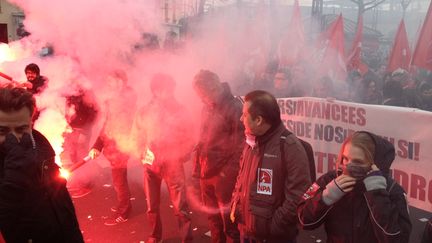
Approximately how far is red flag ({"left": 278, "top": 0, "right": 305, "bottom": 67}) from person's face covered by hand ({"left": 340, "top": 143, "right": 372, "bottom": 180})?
7.41 m

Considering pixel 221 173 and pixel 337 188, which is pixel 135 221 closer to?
pixel 221 173

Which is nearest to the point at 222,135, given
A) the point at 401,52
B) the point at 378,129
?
the point at 378,129

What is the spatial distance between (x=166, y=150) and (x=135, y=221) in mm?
1338

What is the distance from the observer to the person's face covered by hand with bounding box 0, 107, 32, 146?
2.37 meters

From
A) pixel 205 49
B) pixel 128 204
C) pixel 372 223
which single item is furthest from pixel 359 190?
pixel 205 49

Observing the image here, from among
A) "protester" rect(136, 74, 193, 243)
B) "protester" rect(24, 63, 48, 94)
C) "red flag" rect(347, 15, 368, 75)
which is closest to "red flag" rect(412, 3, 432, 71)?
"red flag" rect(347, 15, 368, 75)

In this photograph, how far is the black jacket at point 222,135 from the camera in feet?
14.2

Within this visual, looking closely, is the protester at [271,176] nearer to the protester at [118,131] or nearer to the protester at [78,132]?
the protester at [118,131]

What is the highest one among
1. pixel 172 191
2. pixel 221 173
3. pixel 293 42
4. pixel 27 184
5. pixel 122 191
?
pixel 293 42

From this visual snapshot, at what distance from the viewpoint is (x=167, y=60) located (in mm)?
7543

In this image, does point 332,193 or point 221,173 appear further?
point 221,173

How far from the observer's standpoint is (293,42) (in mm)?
10070

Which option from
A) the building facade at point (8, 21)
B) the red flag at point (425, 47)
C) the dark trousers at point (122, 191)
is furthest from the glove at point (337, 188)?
the building facade at point (8, 21)

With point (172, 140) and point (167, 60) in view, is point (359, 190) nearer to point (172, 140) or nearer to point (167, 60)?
point (172, 140)
